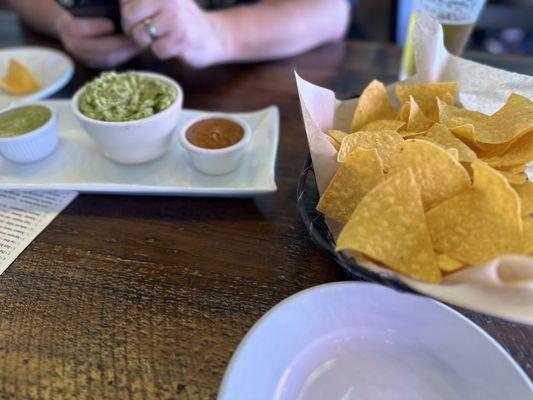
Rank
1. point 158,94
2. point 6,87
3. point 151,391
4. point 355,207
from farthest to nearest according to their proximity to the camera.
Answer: point 6,87 < point 158,94 < point 355,207 < point 151,391

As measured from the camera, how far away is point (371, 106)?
975 millimetres

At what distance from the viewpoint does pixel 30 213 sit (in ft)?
3.22

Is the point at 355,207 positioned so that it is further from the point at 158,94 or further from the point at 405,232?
the point at 158,94

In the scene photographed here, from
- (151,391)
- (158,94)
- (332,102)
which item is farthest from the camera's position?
(158,94)

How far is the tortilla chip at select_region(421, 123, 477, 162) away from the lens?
0.81 m

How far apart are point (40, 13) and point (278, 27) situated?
94cm

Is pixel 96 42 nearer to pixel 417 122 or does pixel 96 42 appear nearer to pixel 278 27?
pixel 278 27

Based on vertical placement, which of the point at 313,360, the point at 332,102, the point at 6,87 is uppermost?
the point at 332,102

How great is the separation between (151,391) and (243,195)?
0.46 meters

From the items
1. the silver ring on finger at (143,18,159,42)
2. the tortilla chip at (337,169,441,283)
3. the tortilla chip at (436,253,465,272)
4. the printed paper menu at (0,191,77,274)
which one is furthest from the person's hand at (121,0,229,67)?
the tortilla chip at (436,253,465,272)

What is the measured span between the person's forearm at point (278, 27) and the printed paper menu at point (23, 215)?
787mm

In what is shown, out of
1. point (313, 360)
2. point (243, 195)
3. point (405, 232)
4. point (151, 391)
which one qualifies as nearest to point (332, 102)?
point (243, 195)

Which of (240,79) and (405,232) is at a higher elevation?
(405,232)

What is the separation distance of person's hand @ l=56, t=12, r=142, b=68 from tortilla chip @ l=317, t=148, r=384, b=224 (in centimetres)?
104
